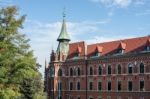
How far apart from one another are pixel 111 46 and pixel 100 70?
4.58m

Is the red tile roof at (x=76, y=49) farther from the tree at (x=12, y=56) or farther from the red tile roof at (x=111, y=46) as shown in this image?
the tree at (x=12, y=56)

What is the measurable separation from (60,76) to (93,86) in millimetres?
8365

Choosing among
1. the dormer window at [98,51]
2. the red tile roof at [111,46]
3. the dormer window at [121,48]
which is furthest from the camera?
the dormer window at [98,51]

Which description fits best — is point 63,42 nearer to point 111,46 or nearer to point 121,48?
point 111,46

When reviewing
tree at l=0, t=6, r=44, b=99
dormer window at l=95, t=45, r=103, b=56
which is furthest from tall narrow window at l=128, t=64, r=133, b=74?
tree at l=0, t=6, r=44, b=99

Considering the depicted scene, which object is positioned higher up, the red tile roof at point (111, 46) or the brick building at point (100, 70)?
the red tile roof at point (111, 46)

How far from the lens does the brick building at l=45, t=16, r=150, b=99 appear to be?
181 feet

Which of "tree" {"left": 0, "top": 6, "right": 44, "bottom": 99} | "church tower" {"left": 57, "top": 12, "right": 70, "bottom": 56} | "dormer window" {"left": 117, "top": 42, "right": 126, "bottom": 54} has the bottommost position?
"tree" {"left": 0, "top": 6, "right": 44, "bottom": 99}

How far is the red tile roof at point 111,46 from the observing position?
5684 centimetres

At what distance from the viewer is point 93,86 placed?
208ft

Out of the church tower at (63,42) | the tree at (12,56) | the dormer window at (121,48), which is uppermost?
the church tower at (63,42)

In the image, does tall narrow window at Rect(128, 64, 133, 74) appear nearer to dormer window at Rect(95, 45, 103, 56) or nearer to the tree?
dormer window at Rect(95, 45, 103, 56)

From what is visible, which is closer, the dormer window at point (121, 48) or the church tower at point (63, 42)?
the dormer window at point (121, 48)

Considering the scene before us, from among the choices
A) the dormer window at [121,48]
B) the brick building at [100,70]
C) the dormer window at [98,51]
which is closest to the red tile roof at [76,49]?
the brick building at [100,70]
